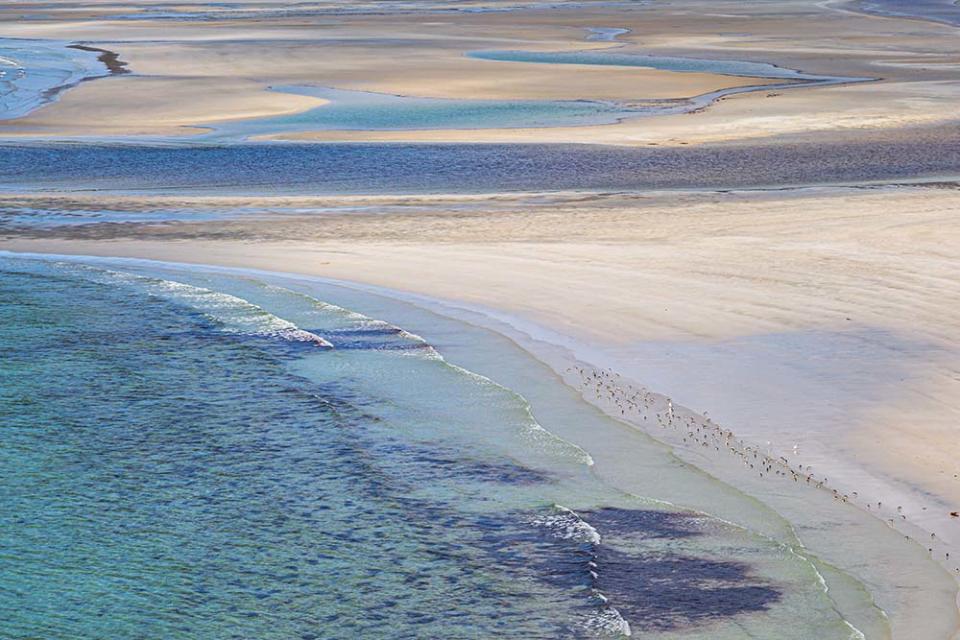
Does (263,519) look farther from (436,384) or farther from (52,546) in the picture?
(436,384)

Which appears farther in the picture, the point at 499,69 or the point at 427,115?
the point at 499,69

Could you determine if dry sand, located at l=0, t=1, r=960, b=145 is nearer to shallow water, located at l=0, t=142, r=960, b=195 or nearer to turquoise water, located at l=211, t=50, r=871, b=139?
turquoise water, located at l=211, t=50, r=871, b=139

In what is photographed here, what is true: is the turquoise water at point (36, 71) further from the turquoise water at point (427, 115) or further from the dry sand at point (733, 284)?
the dry sand at point (733, 284)

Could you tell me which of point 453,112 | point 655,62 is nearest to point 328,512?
point 453,112

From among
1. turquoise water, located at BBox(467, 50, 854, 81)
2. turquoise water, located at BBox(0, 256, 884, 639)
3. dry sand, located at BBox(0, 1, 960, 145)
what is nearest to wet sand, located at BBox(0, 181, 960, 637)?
turquoise water, located at BBox(0, 256, 884, 639)

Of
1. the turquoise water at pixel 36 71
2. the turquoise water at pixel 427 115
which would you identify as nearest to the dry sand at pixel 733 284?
the turquoise water at pixel 427 115

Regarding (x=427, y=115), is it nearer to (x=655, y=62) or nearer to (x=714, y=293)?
(x=655, y=62)
